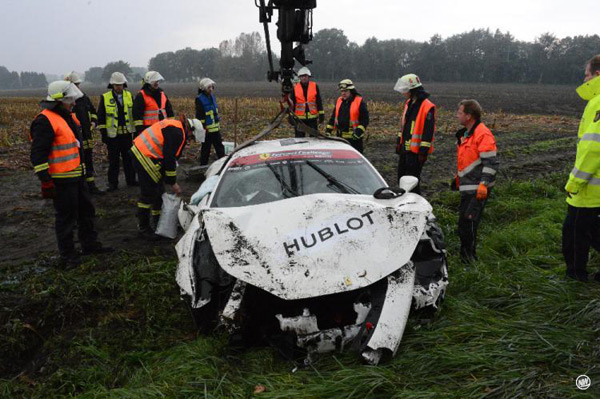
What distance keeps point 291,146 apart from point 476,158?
1.96m

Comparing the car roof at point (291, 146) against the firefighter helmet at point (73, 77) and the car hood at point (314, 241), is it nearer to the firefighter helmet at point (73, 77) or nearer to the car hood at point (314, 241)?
the car hood at point (314, 241)

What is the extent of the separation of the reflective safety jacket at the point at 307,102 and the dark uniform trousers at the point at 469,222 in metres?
4.94

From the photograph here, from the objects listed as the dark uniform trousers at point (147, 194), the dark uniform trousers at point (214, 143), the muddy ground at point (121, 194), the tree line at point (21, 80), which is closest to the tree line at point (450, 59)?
the tree line at point (21, 80)

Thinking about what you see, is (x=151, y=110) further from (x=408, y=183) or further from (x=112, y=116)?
(x=408, y=183)

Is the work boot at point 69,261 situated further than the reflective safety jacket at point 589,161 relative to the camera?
Yes

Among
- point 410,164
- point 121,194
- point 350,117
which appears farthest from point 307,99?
point 121,194

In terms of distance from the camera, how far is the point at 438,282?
3.13 metres

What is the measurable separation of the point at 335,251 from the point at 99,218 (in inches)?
196

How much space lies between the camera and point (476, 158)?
4512 mm

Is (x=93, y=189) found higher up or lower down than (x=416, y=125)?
lower down

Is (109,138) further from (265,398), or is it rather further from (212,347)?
(265,398)

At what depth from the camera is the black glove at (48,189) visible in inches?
183

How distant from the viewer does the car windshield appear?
12.8 feet

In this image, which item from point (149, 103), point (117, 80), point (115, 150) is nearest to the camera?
point (149, 103)
